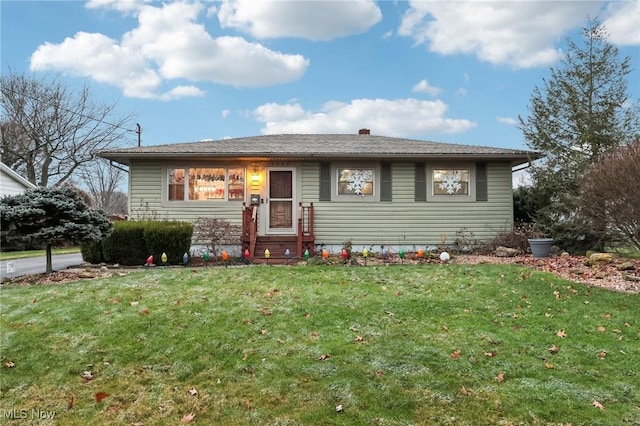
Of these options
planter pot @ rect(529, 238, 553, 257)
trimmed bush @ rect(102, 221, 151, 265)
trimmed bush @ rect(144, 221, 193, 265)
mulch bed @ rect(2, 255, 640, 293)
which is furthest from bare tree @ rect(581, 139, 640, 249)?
trimmed bush @ rect(102, 221, 151, 265)

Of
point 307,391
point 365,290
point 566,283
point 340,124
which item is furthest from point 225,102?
point 307,391

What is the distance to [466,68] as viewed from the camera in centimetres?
1291

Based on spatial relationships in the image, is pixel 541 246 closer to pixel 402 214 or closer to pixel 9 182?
pixel 402 214

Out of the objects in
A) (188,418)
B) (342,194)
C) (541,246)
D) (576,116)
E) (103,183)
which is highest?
(576,116)

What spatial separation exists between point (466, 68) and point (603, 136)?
443 cm

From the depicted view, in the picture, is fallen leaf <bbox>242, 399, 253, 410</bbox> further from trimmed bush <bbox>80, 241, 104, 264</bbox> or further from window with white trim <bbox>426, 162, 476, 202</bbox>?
window with white trim <bbox>426, 162, 476, 202</bbox>

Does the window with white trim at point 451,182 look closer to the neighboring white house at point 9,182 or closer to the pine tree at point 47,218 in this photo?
the pine tree at point 47,218

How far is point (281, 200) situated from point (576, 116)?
855 cm

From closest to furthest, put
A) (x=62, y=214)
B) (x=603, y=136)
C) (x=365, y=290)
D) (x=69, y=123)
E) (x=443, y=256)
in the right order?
1. (x=365, y=290)
2. (x=62, y=214)
3. (x=443, y=256)
4. (x=603, y=136)
5. (x=69, y=123)

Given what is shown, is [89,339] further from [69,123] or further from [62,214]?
[69,123]

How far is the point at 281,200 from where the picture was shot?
10820mm

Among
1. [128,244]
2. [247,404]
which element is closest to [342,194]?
[128,244]

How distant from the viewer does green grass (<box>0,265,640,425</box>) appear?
272 cm

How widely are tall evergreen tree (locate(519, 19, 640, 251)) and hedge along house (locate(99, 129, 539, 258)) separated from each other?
1037 mm
